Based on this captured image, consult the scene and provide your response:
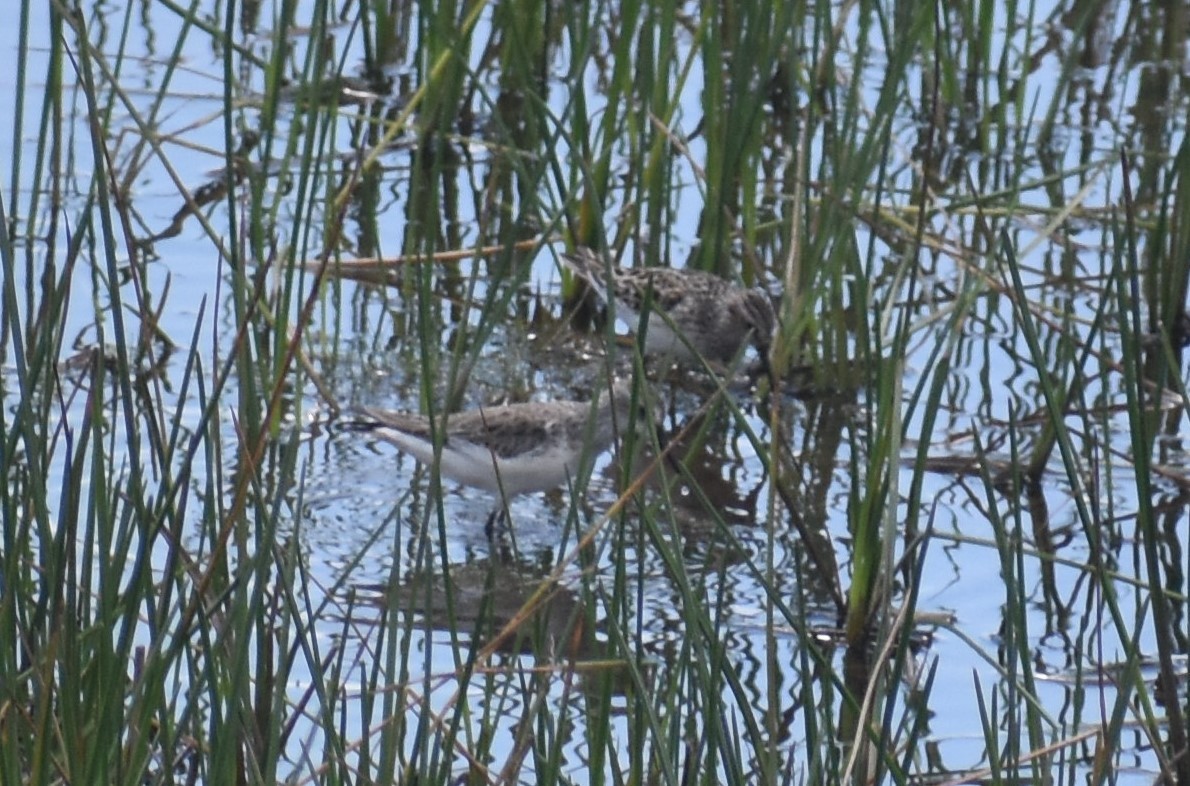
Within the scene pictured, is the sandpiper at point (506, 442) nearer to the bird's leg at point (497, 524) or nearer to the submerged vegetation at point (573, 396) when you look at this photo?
the bird's leg at point (497, 524)

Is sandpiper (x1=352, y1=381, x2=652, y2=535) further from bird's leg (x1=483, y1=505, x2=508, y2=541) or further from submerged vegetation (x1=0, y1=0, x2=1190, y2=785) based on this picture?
submerged vegetation (x1=0, y1=0, x2=1190, y2=785)

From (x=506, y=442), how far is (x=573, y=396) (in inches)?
35.5

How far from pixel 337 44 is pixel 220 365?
3.60 metres

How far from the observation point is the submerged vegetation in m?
3.46

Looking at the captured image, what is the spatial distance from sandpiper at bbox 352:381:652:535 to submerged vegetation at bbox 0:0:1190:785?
136 mm

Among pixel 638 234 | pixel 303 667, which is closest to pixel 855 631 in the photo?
pixel 303 667

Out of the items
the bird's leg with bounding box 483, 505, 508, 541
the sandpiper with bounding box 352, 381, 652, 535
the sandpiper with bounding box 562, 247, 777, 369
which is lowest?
the bird's leg with bounding box 483, 505, 508, 541

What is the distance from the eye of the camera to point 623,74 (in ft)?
23.7

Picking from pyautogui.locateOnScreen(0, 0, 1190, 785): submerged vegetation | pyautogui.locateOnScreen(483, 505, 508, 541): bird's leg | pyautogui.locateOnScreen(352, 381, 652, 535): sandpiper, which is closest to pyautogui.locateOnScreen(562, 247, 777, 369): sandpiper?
pyautogui.locateOnScreen(0, 0, 1190, 785): submerged vegetation

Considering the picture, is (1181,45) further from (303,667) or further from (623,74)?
(303,667)

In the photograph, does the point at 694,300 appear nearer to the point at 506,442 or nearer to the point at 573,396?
the point at 573,396

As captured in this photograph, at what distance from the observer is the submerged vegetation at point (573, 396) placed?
11.4 feet

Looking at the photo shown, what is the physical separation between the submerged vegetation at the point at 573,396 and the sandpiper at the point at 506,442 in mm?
136

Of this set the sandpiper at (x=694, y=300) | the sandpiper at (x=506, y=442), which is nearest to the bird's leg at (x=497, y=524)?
the sandpiper at (x=506, y=442)
